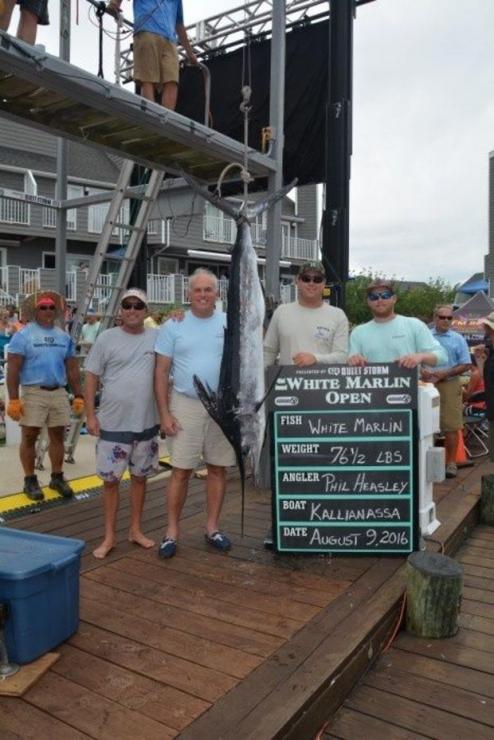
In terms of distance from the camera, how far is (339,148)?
547 cm

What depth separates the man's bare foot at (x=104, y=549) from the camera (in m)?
3.32

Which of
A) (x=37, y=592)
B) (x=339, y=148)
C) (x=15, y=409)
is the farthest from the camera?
(x=339, y=148)

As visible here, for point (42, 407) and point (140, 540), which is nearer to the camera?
point (140, 540)

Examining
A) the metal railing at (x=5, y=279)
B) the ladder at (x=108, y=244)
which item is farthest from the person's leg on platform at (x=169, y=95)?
the metal railing at (x=5, y=279)

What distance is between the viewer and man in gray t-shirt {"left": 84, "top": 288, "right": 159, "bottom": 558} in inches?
130

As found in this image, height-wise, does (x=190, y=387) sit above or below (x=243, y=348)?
below

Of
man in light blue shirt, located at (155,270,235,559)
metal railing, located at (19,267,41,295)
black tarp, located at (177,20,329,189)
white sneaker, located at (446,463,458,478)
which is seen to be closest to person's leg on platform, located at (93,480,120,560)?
man in light blue shirt, located at (155,270,235,559)

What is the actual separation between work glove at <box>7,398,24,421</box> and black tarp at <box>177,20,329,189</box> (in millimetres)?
3686

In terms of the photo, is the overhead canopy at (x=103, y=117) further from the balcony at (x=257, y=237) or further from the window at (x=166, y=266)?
the window at (x=166, y=266)

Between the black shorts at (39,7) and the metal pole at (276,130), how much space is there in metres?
1.68

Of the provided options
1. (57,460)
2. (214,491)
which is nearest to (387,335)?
(214,491)

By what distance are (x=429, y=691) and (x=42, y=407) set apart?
10.5ft

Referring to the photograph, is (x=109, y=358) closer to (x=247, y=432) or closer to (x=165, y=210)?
(x=247, y=432)

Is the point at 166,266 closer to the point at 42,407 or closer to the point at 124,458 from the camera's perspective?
the point at 42,407
